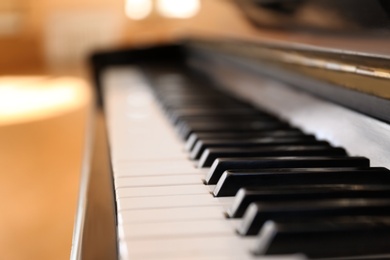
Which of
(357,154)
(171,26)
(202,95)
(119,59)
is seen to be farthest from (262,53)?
(171,26)

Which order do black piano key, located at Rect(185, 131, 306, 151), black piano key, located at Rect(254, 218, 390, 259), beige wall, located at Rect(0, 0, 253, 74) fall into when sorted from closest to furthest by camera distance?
black piano key, located at Rect(254, 218, 390, 259)
black piano key, located at Rect(185, 131, 306, 151)
beige wall, located at Rect(0, 0, 253, 74)

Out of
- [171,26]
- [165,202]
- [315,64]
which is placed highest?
[315,64]

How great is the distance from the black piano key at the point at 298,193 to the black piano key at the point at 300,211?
0.01 meters

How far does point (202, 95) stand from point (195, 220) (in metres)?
0.80

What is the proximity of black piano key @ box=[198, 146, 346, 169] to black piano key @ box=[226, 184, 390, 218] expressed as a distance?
160mm

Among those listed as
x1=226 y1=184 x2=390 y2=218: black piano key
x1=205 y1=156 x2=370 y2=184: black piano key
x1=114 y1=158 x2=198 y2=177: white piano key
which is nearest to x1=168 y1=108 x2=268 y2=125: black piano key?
x1=114 y1=158 x2=198 y2=177: white piano key

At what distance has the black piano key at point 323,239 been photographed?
45 centimetres

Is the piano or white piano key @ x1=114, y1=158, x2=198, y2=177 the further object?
white piano key @ x1=114, y1=158, x2=198, y2=177

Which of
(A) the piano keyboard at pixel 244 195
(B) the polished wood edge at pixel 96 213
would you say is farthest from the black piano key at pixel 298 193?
(B) the polished wood edge at pixel 96 213

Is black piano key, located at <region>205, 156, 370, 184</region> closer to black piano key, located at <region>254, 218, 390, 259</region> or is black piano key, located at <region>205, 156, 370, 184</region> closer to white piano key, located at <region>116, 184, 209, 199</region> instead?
white piano key, located at <region>116, 184, 209, 199</region>

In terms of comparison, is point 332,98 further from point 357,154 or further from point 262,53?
point 262,53

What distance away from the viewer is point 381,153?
2.22 ft

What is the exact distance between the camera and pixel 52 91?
84.5 inches

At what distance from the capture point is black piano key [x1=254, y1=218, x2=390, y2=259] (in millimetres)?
449
